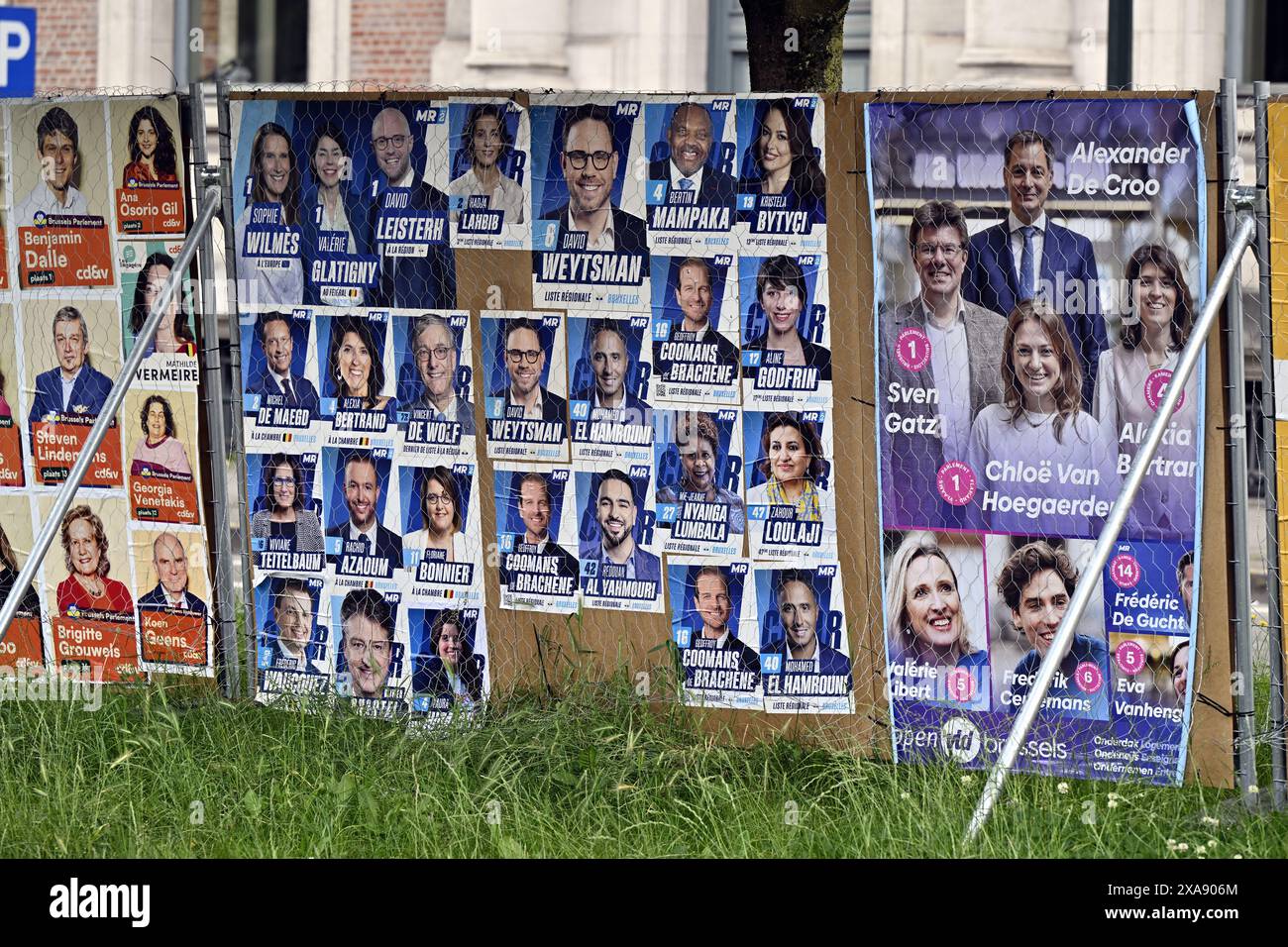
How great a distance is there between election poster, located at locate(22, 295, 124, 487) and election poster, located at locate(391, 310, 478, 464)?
1.13m

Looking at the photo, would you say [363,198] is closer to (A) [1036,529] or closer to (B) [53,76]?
(A) [1036,529]

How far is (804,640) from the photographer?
5.21 m

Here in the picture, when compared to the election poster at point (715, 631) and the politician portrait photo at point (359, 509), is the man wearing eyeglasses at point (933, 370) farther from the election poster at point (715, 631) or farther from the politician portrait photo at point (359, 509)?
the politician portrait photo at point (359, 509)

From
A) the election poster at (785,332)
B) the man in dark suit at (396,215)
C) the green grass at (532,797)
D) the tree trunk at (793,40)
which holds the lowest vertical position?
the green grass at (532,797)

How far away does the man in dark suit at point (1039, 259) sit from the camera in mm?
4816

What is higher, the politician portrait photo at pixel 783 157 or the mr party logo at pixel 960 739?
the politician portrait photo at pixel 783 157

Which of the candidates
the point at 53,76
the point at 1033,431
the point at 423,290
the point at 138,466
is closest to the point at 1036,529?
the point at 1033,431

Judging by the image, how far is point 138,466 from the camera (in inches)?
235

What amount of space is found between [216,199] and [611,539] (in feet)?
5.90

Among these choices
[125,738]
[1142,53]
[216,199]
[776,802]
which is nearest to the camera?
[776,802]

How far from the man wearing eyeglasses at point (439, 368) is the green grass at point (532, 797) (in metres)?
0.98

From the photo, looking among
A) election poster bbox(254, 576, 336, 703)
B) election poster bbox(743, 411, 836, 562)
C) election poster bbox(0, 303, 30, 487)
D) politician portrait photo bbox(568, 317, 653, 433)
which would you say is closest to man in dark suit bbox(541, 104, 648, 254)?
politician portrait photo bbox(568, 317, 653, 433)

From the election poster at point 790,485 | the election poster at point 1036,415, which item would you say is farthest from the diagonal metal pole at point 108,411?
the election poster at point 1036,415

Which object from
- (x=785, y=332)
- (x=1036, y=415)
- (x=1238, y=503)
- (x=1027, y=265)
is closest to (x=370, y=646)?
(x=785, y=332)
